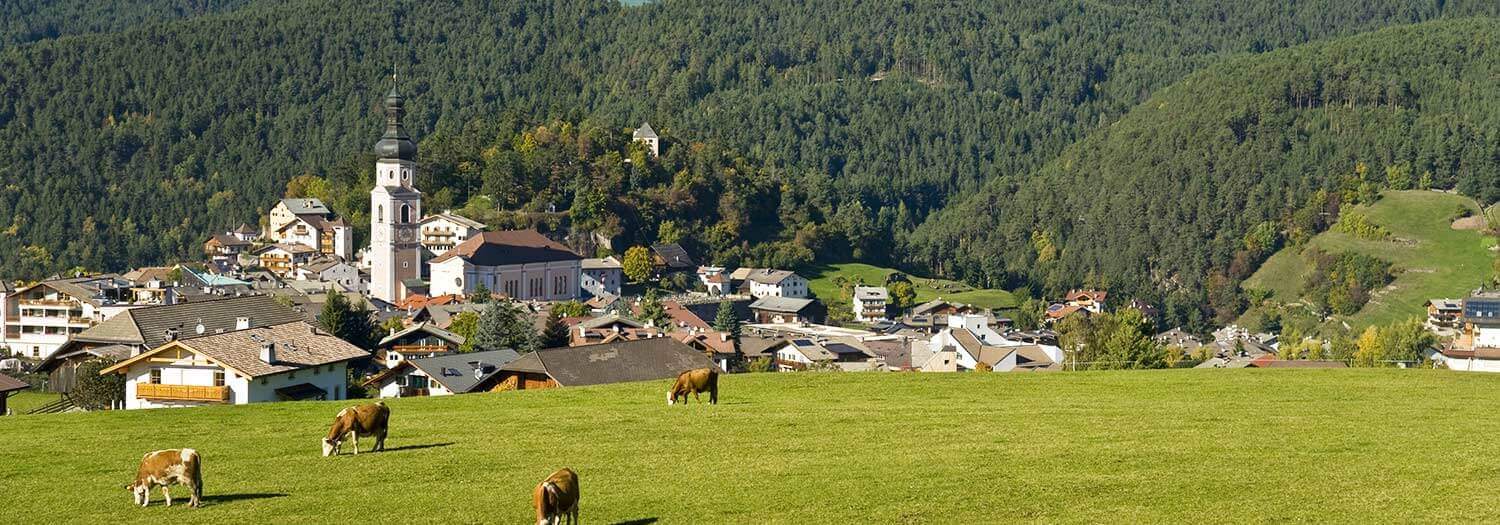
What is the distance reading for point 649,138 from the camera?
173 m

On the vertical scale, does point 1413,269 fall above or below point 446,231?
below

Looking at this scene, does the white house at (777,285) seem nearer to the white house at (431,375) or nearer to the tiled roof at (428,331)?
the tiled roof at (428,331)

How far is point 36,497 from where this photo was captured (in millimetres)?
25453

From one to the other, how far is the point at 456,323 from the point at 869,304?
4724 cm

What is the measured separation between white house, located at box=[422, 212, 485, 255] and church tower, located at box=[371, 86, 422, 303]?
688cm

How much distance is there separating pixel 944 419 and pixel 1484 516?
10.5 metres

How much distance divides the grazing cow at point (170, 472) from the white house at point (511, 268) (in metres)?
109

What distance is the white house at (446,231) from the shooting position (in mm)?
145875

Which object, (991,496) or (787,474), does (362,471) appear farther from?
(991,496)

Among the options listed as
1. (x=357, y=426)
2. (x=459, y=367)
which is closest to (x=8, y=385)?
(x=459, y=367)

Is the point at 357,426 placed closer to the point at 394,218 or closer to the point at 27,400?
the point at 27,400

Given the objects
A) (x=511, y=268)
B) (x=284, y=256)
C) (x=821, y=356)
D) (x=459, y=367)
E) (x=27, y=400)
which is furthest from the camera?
(x=284, y=256)

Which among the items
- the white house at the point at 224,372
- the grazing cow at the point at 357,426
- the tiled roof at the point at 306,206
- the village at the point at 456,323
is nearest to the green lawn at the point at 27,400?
the village at the point at 456,323

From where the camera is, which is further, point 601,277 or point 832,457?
point 601,277
